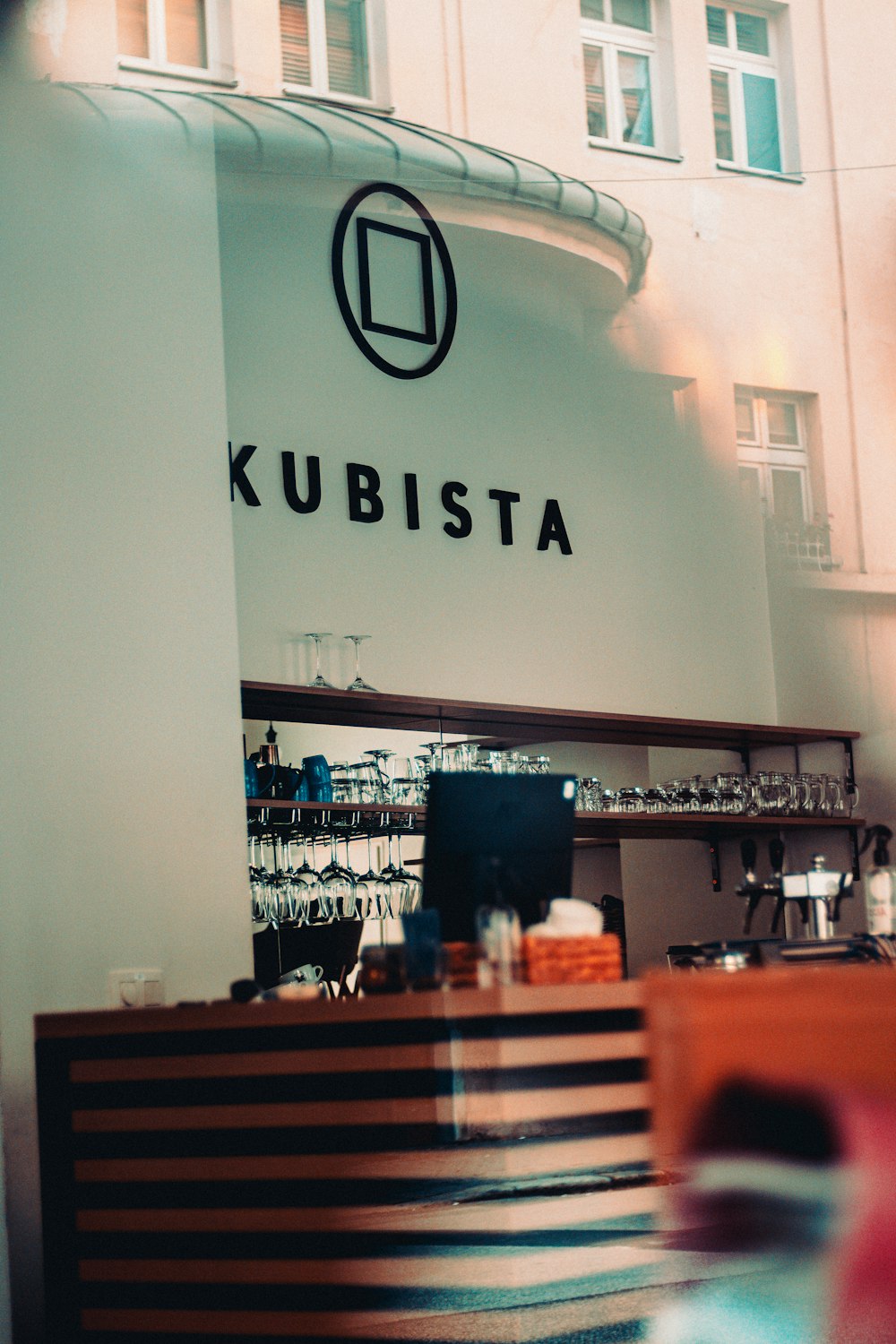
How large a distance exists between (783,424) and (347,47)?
8.68ft

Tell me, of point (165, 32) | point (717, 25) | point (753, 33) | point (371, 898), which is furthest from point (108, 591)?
point (753, 33)

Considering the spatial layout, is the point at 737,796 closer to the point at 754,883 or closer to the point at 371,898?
the point at 371,898

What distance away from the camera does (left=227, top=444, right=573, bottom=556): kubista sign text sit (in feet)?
19.3

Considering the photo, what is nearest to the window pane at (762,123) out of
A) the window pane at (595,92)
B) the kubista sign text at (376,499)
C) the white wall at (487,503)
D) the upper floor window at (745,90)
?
the upper floor window at (745,90)

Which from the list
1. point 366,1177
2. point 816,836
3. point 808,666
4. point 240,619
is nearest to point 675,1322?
point 366,1177

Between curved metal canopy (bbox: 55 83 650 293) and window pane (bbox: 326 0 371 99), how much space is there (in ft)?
0.72

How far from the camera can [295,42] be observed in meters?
6.58

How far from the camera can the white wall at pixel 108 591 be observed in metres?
4.28

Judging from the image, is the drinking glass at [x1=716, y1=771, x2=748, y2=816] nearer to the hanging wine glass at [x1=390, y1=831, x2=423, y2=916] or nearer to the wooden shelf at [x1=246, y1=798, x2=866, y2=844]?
the wooden shelf at [x1=246, y1=798, x2=866, y2=844]

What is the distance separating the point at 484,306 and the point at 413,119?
2.73 feet

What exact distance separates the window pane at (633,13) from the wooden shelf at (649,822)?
3759 mm

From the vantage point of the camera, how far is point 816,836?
23.4ft

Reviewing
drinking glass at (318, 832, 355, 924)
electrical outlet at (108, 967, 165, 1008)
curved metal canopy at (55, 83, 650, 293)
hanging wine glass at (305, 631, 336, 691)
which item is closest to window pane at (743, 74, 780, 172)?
curved metal canopy at (55, 83, 650, 293)

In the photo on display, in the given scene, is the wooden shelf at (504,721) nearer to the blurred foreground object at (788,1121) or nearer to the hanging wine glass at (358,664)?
the hanging wine glass at (358,664)
